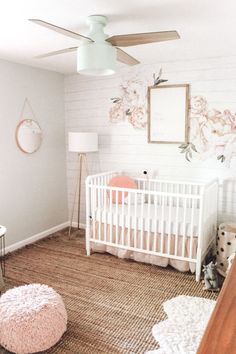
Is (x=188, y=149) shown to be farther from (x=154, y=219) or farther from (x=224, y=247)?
(x=224, y=247)

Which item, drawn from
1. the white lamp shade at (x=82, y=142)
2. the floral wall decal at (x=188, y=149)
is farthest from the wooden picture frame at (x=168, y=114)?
the white lamp shade at (x=82, y=142)

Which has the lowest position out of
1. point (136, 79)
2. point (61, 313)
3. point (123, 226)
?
point (61, 313)

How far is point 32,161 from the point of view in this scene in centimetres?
405

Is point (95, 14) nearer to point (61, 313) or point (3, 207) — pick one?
point (61, 313)

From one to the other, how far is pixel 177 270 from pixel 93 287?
97cm

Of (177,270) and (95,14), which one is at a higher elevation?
(95,14)

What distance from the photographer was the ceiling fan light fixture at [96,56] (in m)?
2.06

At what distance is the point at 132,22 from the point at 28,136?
7.19 ft

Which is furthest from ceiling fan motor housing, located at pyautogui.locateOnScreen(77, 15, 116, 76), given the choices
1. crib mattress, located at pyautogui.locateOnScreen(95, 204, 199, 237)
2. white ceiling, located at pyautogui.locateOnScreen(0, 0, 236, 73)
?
crib mattress, located at pyautogui.locateOnScreen(95, 204, 199, 237)

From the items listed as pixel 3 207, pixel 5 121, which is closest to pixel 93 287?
pixel 3 207

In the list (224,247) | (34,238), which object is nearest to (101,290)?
(224,247)

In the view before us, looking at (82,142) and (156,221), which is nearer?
(156,221)

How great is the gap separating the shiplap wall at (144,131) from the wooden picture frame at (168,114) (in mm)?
92

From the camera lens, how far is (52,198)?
4457 millimetres
